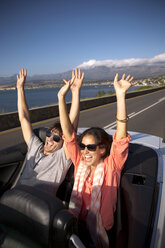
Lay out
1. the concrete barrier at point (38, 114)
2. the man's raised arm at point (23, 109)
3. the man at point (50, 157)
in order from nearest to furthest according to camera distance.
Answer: the man at point (50, 157) → the man's raised arm at point (23, 109) → the concrete barrier at point (38, 114)

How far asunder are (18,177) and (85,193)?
1158 mm

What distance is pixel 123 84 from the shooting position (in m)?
2.21

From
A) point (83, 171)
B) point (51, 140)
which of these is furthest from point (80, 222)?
point (51, 140)

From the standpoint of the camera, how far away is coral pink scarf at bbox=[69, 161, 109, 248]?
76.3 inches

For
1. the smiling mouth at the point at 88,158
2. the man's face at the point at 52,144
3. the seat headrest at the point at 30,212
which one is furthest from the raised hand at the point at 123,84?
the seat headrest at the point at 30,212

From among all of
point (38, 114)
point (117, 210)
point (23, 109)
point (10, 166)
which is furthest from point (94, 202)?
point (38, 114)

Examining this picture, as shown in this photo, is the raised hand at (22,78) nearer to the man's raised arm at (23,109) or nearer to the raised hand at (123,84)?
the man's raised arm at (23,109)

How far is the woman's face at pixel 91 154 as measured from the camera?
228 centimetres

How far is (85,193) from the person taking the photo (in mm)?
2234

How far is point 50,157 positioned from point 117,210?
1067mm

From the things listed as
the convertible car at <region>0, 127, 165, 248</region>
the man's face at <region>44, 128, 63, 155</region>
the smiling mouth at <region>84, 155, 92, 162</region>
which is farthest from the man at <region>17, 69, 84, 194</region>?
the smiling mouth at <region>84, 155, 92, 162</region>

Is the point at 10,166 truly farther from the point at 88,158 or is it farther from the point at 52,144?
the point at 88,158

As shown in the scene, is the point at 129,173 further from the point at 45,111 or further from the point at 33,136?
the point at 45,111

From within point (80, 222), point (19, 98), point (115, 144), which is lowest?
point (80, 222)
